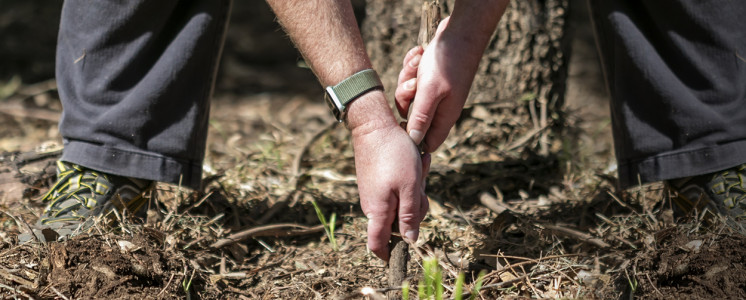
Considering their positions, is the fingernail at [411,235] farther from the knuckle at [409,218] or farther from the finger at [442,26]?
the finger at [442,26]

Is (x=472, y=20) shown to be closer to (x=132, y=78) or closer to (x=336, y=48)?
(x=336, y=48)

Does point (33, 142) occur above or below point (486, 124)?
below

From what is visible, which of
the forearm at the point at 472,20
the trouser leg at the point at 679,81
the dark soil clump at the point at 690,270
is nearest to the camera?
the dark soil clump at the point at 690,270

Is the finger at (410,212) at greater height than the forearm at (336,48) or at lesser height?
lesser

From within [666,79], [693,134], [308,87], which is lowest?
[308,87]

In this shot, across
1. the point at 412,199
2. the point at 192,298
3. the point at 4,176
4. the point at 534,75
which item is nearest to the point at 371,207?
the point at 412,199

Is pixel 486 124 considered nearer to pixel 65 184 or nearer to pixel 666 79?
pixel 666 79

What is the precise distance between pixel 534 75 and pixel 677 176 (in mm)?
688

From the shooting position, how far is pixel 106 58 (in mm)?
1545

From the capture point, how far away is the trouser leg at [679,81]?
4.91ft

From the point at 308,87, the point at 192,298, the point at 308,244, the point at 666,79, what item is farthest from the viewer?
the point at 308,87

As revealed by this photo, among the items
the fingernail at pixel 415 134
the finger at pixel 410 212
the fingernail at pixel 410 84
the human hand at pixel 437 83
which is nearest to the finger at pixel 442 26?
the human hand at pixel 437 83

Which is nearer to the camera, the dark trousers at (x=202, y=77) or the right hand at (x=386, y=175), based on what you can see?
the right hand at (x=386, y=175)

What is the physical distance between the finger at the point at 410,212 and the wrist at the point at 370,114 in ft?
0.45
